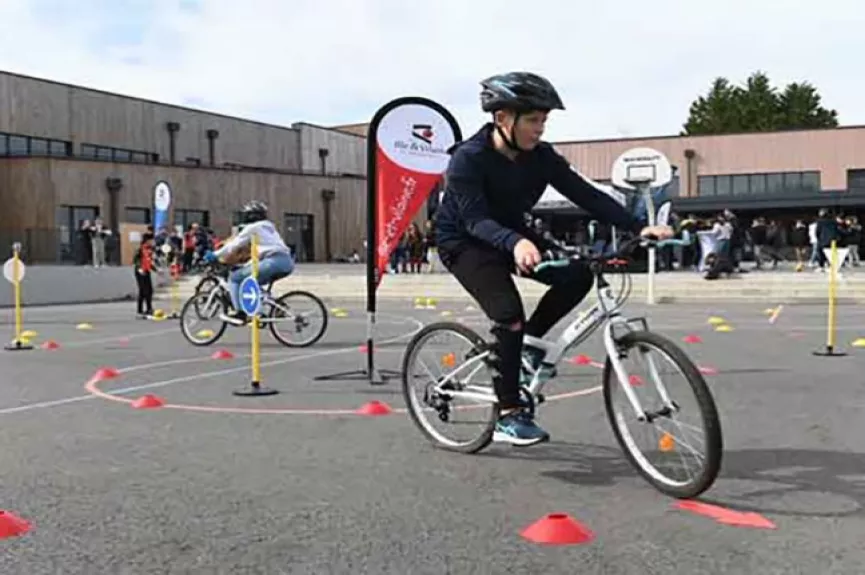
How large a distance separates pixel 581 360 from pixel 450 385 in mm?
4995

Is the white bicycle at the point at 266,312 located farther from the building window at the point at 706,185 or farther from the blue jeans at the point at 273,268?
the building window at the point at 706,185

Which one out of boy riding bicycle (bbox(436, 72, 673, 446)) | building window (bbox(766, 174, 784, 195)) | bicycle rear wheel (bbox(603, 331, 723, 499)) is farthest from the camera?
building window (bbox(766, 174, 784, 195))

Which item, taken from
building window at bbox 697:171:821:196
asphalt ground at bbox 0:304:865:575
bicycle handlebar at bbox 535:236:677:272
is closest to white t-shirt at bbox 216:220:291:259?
asphalt ground at bbox 0:304:865:575

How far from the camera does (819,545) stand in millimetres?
4180

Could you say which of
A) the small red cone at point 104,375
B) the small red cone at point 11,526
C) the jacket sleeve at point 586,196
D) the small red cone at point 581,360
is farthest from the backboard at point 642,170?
the small red cone at point 11,526

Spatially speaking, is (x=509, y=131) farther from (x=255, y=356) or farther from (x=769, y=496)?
(x=255, y=356)

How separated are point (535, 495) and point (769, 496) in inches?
41.9

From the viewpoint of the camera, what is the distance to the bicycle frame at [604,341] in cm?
512

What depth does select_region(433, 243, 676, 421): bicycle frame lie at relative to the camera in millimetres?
5125

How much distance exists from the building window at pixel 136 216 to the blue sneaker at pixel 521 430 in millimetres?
40195

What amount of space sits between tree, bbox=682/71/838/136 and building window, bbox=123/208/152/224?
59.8 m

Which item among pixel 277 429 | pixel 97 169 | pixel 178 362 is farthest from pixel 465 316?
pixel 97 169

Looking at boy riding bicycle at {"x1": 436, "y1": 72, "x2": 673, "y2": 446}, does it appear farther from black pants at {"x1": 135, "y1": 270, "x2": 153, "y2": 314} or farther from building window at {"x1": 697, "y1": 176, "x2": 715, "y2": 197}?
building window at {"x1": 697, "y1": 176, "x2": 715, "y2": 197}

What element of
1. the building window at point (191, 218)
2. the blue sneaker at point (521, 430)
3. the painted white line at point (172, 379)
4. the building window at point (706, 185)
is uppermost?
the building window at point (706, 185)
